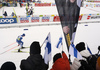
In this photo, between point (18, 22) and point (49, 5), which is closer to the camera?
point (18, 22)

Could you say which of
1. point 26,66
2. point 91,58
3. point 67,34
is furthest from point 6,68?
point 91,58

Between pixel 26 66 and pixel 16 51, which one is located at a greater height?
pixel 26 66

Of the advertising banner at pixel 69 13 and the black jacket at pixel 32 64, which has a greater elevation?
the advertising banner at pixel 69 13

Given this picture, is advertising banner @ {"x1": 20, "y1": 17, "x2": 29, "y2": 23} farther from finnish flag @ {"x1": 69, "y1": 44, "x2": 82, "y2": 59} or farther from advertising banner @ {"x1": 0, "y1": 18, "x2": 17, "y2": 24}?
finnish flag @ {"x1": 69, "y1": 44, "x2": 82, "y2": 59}

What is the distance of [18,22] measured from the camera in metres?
9.23

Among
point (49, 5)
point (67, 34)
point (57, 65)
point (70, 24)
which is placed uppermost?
point (49, 5)

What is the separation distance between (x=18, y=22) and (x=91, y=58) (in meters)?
8.68

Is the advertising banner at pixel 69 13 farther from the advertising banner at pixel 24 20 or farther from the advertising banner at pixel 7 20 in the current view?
the advertising banner at pixel 7 20

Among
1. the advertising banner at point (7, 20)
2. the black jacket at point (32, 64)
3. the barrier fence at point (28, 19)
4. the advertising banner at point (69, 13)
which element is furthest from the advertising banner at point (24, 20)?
the black jacket at point (32, 64)

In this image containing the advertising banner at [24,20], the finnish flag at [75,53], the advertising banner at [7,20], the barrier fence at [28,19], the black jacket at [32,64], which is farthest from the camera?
the advertising banner at [24,20]

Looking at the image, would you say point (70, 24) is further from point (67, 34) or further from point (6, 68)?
point (6, 68)

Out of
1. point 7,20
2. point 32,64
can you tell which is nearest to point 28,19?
point 7,20

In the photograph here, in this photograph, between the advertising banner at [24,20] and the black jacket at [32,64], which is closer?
the black jacket at [32,64]

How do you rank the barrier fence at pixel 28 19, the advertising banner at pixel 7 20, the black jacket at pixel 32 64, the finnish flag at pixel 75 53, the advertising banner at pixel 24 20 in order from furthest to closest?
the advertising banner at pixel 24 20, the barrier fence at pixel 28 19, the advertising banner at pixel 7 20, the finnish flag at pixel 75 53, the black jacket at pixel 32 64
